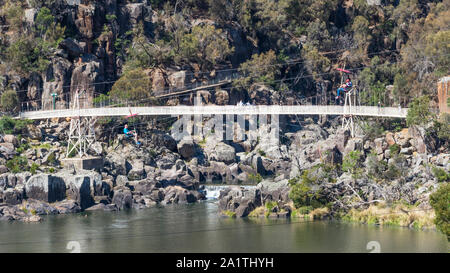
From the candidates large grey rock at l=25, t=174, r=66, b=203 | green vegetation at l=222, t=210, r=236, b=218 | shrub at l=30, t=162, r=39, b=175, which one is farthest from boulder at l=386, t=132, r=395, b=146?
shrub at l=30, t=162, r=39, b=175

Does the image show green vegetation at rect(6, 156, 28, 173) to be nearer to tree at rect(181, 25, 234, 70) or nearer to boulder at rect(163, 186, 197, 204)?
boulder at rect(163, 186, 197, 204)

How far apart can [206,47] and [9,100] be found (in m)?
21.2

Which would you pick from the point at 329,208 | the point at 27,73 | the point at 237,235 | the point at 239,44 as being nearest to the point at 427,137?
the point at 329,208

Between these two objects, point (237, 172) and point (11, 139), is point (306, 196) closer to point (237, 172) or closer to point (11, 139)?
point (237, 172)

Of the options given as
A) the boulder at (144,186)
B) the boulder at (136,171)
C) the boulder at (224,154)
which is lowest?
the boulder at (144,186)

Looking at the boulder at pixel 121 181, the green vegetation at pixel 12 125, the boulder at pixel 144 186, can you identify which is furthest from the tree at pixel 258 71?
the boulder at pixel 121 181

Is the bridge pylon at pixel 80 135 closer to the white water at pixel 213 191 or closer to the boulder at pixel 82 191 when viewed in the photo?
the boulder at pixel 82 191

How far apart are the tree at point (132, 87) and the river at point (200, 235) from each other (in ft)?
75.1

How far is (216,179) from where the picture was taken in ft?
240

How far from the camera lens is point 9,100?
255 feet

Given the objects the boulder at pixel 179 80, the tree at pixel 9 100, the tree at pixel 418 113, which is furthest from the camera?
the boulder at pixel 179 80

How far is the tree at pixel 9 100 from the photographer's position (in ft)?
255

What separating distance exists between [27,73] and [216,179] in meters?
22.5
